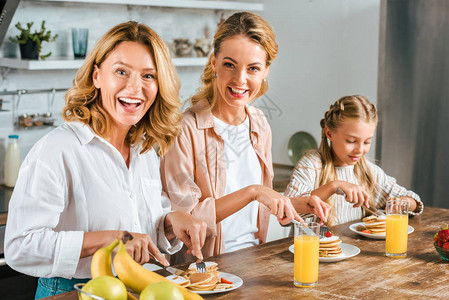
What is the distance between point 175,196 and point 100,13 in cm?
209

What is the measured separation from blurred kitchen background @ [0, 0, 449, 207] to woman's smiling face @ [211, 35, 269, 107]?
1514 mm

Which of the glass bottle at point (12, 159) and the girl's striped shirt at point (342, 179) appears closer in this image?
the girl's striped shirt at point (342, 179)

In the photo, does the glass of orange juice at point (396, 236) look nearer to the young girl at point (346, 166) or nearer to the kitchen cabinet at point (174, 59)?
the young girl at point (346, 166)

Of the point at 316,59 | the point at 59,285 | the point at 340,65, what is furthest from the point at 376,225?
the point at 316,59

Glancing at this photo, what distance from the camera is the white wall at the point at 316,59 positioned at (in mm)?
3766

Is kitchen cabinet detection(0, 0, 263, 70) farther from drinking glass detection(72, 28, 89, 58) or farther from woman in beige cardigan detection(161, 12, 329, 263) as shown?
woman in beige cardigan detection(161, 12, 329, 263)

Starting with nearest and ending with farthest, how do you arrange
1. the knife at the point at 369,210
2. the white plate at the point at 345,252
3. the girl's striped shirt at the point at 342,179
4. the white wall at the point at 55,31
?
the white plate at the point at 345,252
the knife at the point at 369,210
the girl's striped shirt at the point at 342,179
the white wall at the point at 55,31

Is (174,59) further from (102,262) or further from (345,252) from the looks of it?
(102,262)

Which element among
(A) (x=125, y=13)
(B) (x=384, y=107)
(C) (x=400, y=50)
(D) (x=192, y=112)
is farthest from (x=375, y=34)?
(D) (x=192, y=112)

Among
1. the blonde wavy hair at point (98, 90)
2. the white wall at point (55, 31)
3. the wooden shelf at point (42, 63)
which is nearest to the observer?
the blonde wavy hair at point (98, 90)

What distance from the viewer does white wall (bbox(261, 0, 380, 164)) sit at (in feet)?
12.4

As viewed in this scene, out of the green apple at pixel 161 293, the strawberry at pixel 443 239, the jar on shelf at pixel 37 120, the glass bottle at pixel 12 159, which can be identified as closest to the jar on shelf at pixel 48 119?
the jar on shelf at pixel 37 120

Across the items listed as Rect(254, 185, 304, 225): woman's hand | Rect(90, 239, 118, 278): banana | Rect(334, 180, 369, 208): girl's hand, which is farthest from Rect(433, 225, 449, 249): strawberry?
Rect(90, 239, 118, 278): banana

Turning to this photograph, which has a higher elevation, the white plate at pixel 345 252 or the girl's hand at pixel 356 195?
the girl's hand at pixel 356 195
